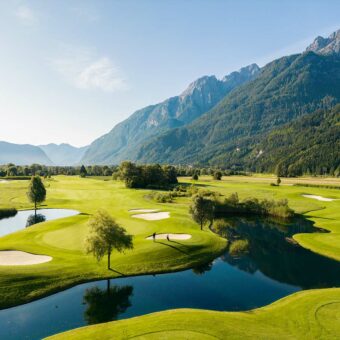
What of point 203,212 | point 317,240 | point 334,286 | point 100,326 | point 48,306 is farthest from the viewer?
point 203,212

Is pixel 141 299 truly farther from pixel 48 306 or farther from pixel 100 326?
pixel 48 306

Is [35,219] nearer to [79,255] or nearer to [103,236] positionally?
[79,255]

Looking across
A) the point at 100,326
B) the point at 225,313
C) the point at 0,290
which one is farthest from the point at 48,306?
the point at 225,313

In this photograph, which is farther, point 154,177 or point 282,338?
point 154,177

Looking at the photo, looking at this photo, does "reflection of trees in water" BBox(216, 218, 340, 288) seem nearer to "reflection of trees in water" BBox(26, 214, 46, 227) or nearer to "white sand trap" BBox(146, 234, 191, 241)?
"white sand trap" BBox(146, 234, 191, 241)

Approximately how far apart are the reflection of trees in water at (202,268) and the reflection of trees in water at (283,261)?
13.3 ft

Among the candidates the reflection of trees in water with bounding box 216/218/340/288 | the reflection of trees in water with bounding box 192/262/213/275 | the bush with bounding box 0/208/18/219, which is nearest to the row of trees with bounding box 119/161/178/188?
the bush with bounding box 0/208/18/219

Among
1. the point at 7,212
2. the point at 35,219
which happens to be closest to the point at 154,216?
the point at 35,219

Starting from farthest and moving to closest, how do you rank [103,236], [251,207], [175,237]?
[251,207] < [175,237] < [103,236]

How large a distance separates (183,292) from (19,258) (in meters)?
25.4

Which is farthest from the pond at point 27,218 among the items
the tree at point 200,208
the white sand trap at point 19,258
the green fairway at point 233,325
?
the green fairway at point 233,325

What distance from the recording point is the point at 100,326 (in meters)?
29.5

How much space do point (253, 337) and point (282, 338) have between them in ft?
8.04

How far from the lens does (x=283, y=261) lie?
52562 millimetres
